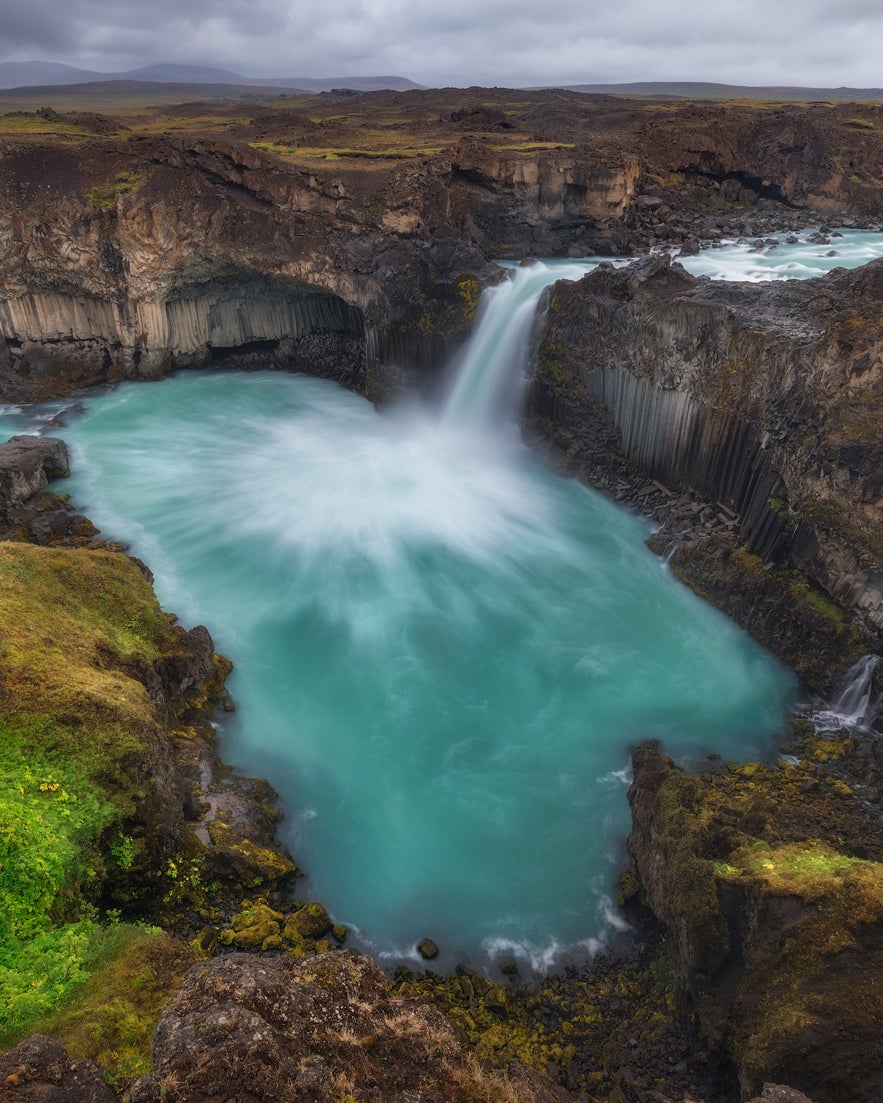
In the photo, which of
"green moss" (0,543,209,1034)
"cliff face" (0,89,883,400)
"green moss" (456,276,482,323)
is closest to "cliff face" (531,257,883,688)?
"green moss" (456,276,482,323)

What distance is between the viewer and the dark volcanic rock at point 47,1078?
5.18 meters

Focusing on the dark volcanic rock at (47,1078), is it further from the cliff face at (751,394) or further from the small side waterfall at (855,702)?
the cliff face at (751,394)

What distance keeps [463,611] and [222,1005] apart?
13.8 metres

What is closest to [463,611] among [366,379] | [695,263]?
[366,379]

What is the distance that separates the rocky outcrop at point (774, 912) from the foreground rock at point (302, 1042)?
3735 mm

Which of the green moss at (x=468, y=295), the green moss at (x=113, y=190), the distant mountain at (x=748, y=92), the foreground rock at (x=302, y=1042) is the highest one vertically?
the distant mountain at (x=748, y=92)

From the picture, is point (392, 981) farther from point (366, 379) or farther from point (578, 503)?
point (366, 379)

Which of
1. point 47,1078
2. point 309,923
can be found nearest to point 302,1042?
point 47,1078

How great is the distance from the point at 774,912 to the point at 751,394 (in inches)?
570

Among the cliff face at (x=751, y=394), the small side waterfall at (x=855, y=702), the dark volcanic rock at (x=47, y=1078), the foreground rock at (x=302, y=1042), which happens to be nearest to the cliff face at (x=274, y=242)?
the cliff face at (x=751, y=394)

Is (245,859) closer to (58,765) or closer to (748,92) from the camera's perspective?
(58,765)

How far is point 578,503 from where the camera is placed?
79.7 feet

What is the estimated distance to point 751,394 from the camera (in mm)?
19531

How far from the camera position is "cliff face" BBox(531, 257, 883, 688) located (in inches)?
648
